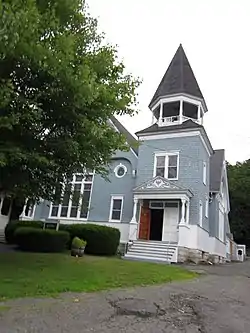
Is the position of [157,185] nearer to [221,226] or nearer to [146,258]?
[146,258]

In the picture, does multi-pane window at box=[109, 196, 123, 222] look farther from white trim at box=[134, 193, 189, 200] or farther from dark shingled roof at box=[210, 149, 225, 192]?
dark shingled roof at box=[210, 149, 225, 192]

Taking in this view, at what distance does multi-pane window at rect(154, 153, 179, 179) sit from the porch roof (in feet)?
2.61

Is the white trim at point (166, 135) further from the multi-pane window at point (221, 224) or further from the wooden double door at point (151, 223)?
the multi-pane window at point (221, 224)

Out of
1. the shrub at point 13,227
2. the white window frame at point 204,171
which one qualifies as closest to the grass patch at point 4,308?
the shrub at point 13,227

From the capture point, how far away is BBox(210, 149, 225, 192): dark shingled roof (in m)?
25.7

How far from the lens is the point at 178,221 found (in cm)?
2117

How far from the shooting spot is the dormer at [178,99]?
23641mm

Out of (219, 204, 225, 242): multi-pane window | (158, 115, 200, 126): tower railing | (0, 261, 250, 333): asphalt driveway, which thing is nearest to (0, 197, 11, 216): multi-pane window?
(158, 115, 200, 126): tower railing

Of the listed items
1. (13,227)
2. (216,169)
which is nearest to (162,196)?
(216,169)

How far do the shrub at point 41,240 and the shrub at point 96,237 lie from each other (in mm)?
1525

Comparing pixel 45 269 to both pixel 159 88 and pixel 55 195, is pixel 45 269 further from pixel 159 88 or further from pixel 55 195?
pixel 159 88

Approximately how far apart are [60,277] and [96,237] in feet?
28.2

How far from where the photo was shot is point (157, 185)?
21406mm

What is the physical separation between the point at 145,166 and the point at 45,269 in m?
12.6
